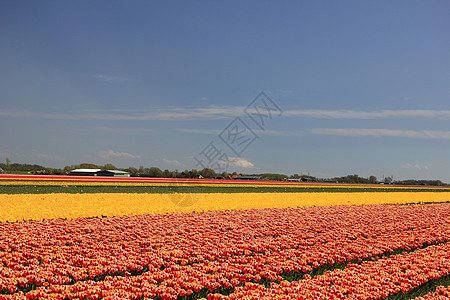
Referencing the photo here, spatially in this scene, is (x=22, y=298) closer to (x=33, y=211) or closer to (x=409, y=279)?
(x=409, y=279)

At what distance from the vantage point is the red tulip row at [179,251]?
678cm

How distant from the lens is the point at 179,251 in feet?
30.6

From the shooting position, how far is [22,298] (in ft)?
19.3

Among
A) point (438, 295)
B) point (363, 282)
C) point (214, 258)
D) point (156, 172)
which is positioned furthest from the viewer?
point (156, 172)

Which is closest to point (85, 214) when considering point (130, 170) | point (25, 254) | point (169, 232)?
point (169, 232)

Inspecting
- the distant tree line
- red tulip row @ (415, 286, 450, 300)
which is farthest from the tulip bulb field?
the distant tree line

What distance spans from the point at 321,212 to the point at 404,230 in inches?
198

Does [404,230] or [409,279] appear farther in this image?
[404,230]

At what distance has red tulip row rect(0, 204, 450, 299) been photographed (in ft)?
22.2

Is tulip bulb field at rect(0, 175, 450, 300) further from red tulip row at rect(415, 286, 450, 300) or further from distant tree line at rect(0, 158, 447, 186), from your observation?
distant tree line at rect(0, 158, 447, 186)

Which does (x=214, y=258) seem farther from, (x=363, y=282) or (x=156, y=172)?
(x=156, y=172)

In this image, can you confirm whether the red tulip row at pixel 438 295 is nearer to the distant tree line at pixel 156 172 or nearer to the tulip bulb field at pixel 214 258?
the tulip bulb field at pixel 214 258

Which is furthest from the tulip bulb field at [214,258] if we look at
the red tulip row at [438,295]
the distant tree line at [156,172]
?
the distant tree line at [156,172]

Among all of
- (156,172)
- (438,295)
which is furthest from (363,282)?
(156,172)
